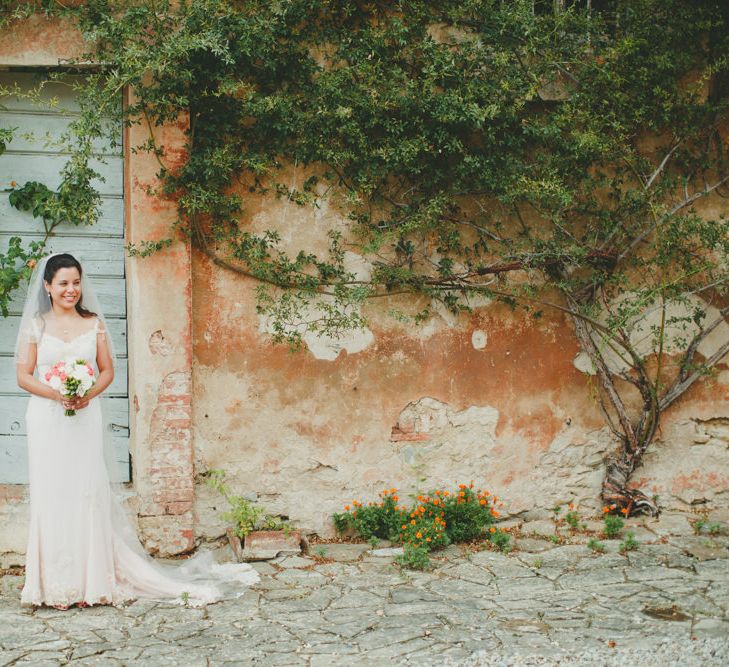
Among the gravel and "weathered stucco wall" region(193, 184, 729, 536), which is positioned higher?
"weathered stucco wall" region(193, 184, 729, 536)

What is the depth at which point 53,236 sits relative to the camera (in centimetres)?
575

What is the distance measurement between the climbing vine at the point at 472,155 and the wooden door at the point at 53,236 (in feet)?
1.13

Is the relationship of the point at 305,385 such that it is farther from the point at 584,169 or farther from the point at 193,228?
the point at 584,169

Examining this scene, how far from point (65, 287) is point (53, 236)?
3.12 ft

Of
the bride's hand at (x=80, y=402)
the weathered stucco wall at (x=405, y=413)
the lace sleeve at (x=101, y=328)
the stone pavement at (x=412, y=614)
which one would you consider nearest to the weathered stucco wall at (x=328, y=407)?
the weathered stucco wall at (x=405, y=413)

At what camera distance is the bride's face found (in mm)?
4930

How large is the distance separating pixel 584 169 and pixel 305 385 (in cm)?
231

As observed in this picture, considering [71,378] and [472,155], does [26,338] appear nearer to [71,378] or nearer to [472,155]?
[71,378]

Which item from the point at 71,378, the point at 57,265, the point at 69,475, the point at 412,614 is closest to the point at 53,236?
the point at 57,265

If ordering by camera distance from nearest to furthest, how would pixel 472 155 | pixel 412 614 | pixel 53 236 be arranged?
1. pixel 412 614
2. pixel 53 236
3. pixel 472 155

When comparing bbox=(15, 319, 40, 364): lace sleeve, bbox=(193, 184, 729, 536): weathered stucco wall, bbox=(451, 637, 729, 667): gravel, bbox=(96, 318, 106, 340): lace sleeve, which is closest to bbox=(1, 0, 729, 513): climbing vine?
bbox=(193, 184, 729, 536): weathered stucco wall

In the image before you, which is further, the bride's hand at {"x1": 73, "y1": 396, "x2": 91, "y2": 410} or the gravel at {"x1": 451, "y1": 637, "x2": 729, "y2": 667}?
the bride's hand at {"x1": 73, "y1": 396, "x2": 91, "y2": 410}

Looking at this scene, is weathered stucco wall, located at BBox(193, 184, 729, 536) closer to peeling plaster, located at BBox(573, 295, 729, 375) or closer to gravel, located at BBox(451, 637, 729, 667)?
peeling plaster, located at BBox(573, 295, 729, 375)

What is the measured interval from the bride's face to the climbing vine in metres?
0.69
